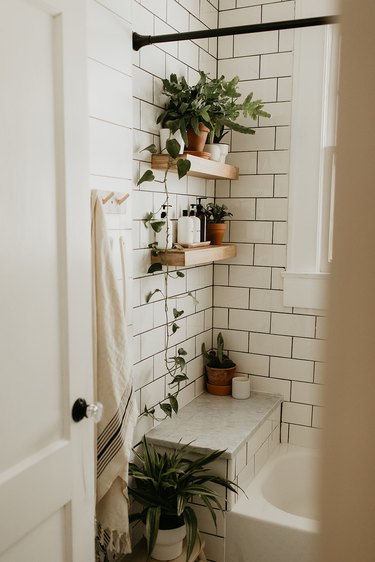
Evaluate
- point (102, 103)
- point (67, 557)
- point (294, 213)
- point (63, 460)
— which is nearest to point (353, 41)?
point (63, 460)

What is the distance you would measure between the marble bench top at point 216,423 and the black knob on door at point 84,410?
2.74 ft

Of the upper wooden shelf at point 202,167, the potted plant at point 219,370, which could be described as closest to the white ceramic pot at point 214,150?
the upper wooden shelf at point 202,167

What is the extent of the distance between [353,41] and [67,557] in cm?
167

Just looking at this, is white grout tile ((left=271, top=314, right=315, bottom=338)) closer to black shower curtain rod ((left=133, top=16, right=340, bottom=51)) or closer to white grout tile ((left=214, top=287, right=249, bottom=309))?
white grout tile ((left=214, top=287, right=249, bottom=309))

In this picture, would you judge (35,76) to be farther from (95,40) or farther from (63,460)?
(63,460)

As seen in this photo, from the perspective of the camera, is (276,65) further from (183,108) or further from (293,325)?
(293,325)

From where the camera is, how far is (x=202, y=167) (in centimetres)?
242

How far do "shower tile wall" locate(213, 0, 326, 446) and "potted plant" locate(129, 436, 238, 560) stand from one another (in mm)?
933

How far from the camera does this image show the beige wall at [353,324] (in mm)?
180

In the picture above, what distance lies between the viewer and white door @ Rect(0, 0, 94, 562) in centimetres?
124

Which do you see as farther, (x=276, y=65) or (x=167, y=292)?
(x=276, y=65)

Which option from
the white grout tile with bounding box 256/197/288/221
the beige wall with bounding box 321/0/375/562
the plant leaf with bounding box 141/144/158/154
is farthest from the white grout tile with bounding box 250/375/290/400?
the beige wall with bounding box 321/0/375/562

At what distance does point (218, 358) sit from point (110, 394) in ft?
4.28

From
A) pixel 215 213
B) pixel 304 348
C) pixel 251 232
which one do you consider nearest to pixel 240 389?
pixel 304 348
